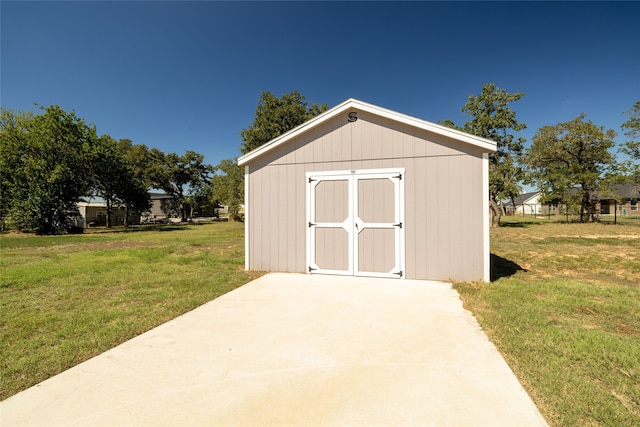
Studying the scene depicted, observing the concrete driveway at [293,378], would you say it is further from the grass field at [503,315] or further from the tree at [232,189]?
the tree at [232,189]

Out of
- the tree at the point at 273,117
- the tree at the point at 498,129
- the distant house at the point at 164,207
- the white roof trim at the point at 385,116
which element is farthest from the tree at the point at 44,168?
the tree at the point at 498,129

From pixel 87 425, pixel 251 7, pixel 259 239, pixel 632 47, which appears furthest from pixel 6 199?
pixel 632 47

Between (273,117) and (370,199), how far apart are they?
779 inches

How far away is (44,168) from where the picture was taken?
18203 millimetres

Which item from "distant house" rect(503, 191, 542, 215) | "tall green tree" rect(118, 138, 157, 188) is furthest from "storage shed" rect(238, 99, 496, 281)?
"distant house" rect(503, 191, 542, 215)

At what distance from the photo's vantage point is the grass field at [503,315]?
209cm

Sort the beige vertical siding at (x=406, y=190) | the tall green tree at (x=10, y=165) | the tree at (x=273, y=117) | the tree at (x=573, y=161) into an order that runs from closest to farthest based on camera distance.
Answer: the beige vertical siding at (x=406, y=190) < the tall green tree at (x=10, y=165) < the tree at (x=573, y=161) < the tree at (x=273, y=117)

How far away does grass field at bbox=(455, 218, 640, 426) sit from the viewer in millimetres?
1883

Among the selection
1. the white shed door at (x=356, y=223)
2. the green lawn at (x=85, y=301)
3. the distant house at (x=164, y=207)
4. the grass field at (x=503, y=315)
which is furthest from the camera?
the distant house at (x=164, y=207)

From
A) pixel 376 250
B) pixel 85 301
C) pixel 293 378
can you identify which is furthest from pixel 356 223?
pixel 85 301

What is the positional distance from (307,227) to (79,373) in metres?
4.31

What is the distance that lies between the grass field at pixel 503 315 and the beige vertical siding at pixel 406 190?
72 cm

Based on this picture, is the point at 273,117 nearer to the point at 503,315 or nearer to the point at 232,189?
the point at 232,189

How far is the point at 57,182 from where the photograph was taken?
1855cm
